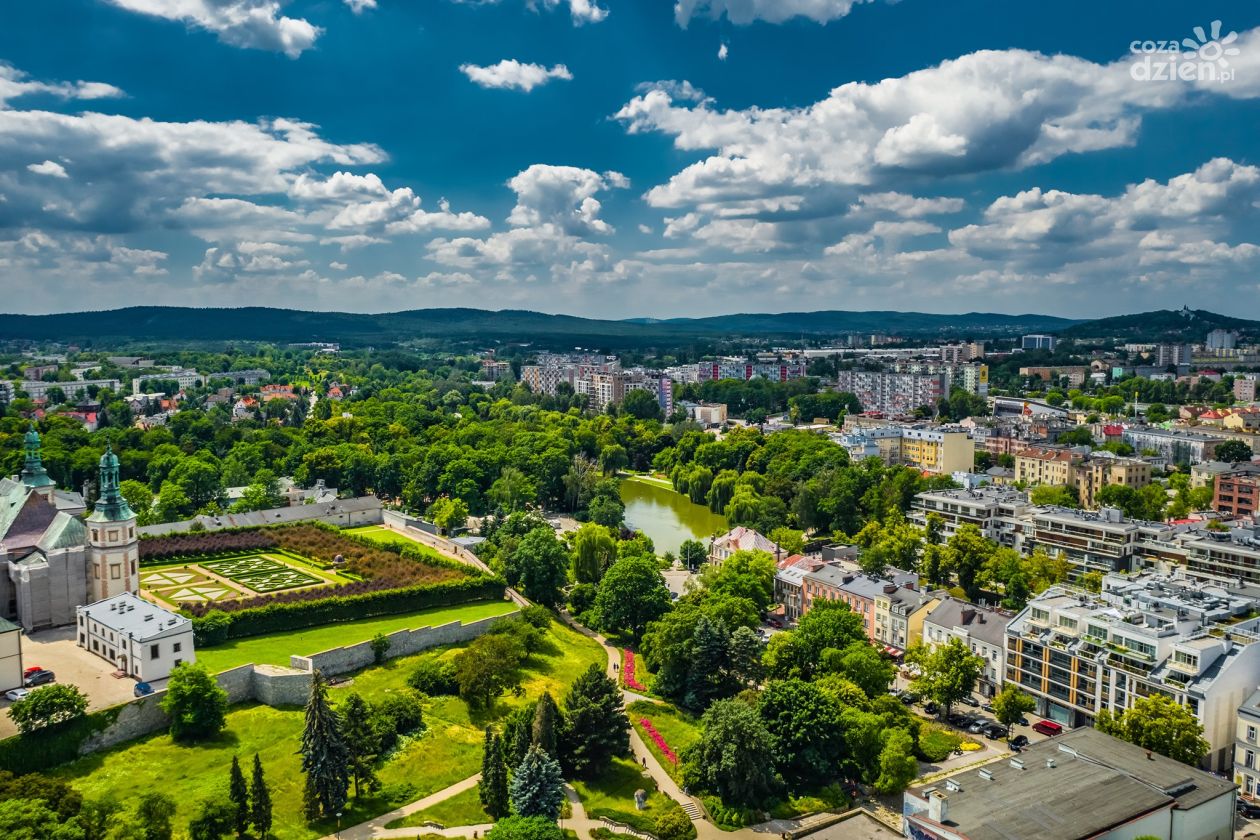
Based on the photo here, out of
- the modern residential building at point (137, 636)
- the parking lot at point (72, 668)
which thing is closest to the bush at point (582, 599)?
the modern residential building at point (137, 636)

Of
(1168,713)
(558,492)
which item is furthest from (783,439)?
(1168,713)

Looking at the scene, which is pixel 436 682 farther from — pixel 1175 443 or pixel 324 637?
pixel 1175 443

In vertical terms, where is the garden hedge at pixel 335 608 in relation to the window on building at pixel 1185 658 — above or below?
below

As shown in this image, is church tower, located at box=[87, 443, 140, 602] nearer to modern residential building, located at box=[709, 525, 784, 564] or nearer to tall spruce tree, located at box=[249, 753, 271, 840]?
tall spruce tree, located at box=[249, 753, 271, 840]

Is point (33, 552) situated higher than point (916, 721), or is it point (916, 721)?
point (33, 552)

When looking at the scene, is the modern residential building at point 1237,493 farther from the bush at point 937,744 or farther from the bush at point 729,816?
the bush at point 729,816

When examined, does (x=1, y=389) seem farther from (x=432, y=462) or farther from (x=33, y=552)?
(x=33, y=552)

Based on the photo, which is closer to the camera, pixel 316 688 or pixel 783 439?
pixel 316 688
